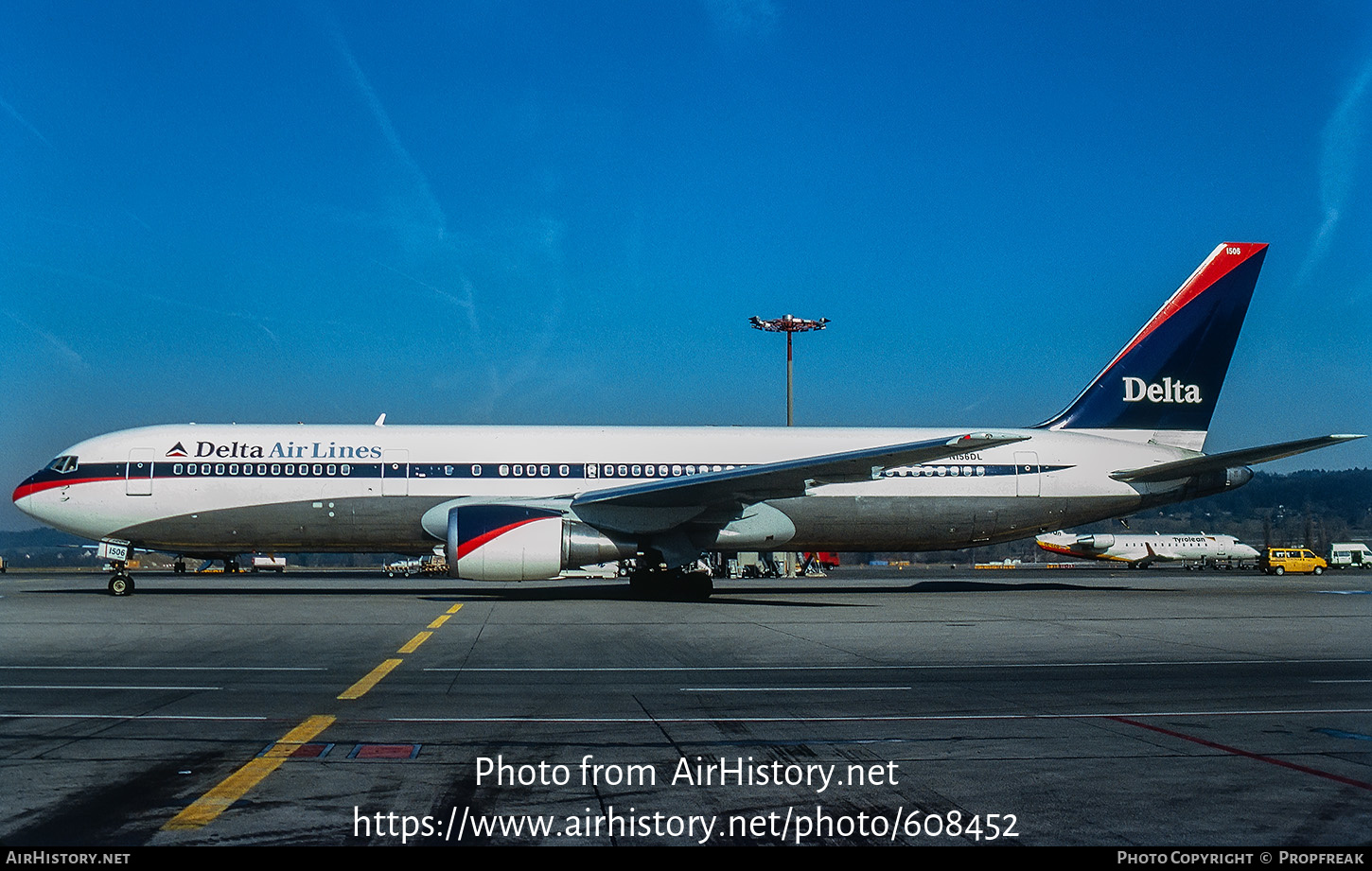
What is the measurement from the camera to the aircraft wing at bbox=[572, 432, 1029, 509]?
62.7 feet

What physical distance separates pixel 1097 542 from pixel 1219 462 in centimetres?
5159

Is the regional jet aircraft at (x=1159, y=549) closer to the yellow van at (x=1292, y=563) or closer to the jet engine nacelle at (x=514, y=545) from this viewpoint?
the yellow van at (x=1292, y=563)

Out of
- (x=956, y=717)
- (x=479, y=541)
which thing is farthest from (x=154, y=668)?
(x=479, y=541)

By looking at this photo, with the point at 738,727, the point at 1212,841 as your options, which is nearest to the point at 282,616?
the point at 738,727

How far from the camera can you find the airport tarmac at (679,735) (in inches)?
189

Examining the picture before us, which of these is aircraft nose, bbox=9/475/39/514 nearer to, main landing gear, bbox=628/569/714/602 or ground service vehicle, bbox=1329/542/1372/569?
main landing gear, bbox=628/569/714/602

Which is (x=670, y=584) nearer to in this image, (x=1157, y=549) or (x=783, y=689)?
(x=783, y=689)

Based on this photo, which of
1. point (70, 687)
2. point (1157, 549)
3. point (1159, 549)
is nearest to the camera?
point (70, 687)

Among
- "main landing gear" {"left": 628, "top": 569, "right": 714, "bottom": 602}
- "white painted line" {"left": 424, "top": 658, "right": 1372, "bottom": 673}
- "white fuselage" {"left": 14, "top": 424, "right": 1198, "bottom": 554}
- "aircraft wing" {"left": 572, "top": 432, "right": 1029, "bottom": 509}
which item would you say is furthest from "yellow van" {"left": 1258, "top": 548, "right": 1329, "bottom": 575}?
"white painted line" {"left": 424, "top": 658, "right": 1372, "bottom": 673}

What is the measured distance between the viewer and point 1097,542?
71750 millimetres

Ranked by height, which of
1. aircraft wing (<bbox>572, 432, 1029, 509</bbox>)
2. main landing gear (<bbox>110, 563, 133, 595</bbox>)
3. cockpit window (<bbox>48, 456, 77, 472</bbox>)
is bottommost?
main landing gear (<bbox>110, 563, 133, 595</bbox>)

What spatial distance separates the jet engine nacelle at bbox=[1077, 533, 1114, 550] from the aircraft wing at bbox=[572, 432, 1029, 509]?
56585mm

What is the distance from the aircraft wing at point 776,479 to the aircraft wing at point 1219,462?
6.49 meters

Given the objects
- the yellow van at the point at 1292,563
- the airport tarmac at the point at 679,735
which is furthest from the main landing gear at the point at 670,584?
the yellow van at the point at 1292,563
